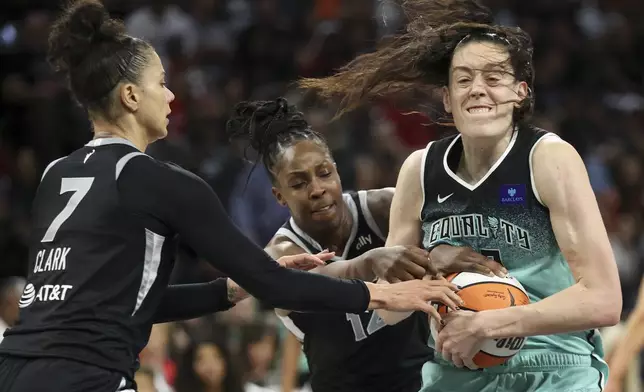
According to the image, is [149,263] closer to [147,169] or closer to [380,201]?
[147,169]

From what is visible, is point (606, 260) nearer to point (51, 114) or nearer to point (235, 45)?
point (51, 114)

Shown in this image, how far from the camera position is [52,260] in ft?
9.95

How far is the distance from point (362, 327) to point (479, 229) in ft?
3.08

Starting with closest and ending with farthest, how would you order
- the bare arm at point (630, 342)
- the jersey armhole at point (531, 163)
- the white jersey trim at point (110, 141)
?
the white jersey trim at point (110, 141) → the jersey armhole at point (531, 163) → the bare arm at point (630, 342)

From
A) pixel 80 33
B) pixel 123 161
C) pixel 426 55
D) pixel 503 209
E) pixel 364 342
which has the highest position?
pixel 80 33

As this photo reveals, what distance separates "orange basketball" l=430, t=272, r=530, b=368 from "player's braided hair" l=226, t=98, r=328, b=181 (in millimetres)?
1175

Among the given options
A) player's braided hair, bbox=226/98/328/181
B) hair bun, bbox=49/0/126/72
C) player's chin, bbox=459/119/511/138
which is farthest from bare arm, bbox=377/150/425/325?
hair bun, bbox=49/0/126/72

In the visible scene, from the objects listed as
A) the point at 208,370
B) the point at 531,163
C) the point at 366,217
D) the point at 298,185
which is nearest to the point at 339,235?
the point at 366,217

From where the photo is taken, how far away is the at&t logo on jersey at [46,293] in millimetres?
2980

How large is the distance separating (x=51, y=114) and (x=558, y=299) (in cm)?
608

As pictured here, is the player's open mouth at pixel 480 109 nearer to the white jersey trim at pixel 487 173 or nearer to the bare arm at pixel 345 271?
the white jersey trim at pixel 487 173

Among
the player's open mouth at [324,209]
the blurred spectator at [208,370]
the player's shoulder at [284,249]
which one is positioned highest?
the player's open mouth at [324,209]

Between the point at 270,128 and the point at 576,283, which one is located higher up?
the point at 270,128

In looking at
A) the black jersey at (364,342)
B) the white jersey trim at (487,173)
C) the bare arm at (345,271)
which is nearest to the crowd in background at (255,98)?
the black jersey at (364,342)
